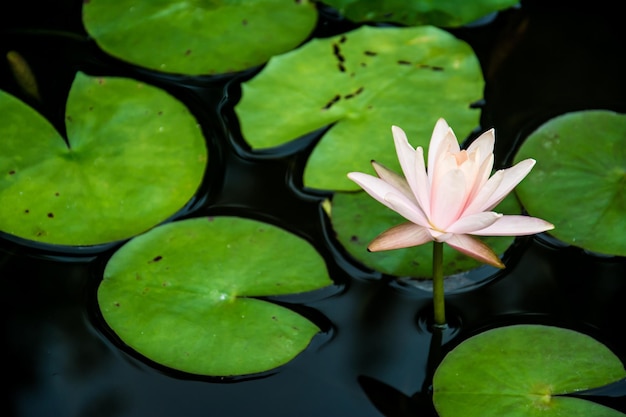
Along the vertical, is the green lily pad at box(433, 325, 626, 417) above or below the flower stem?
below

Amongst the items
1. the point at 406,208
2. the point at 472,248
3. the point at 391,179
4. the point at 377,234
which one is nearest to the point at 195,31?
the point at 377,234

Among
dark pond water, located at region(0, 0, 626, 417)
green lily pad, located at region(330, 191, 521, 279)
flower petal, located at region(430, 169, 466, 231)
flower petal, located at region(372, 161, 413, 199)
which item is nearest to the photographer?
flower petal, located at region(430, 169, 466, 231)

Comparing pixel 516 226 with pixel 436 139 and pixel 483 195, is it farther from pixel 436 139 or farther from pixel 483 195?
pixel 436 139

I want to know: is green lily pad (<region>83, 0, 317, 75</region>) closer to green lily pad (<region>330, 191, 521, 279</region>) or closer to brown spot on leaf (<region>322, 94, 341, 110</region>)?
brown spot on leaf (<region>322, 94, 341, 110</region>)

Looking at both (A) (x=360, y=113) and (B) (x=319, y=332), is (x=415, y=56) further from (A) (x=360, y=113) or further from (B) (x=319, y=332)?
(B) (x=319, y=332)

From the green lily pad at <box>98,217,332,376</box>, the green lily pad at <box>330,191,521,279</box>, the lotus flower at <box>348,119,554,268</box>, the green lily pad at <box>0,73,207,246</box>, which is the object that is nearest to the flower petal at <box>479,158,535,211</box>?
the lotus flower at <box>348,119,554,268</box>
